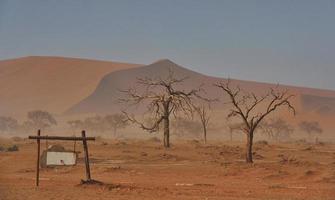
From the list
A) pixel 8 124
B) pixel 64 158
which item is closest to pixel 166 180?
pixel 64 158

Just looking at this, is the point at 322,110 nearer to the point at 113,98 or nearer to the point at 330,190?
the point at 113,98

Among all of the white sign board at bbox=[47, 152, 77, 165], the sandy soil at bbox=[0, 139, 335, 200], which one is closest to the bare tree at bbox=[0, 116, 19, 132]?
the sandy soil at bbox=[0, 139, 335, 200]

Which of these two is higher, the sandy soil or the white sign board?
the white sign board

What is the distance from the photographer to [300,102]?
191 metres

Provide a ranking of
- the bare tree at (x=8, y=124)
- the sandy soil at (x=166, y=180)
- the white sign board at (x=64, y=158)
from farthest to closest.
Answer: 1. the bare tree at (x=8, y=124)
2. the white sign board at (x=64, y=158)
3. the sandy soil at (x=166, y=180)

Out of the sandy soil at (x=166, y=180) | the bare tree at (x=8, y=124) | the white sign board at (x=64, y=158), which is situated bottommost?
the sandy soil at (x=166, y=180)

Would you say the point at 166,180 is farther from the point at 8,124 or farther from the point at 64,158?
the point at 8,124

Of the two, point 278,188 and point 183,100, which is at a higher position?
point 183,100

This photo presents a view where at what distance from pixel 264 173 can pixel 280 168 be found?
2722 millimetres

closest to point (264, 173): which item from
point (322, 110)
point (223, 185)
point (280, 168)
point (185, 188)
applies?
point (280, 168)

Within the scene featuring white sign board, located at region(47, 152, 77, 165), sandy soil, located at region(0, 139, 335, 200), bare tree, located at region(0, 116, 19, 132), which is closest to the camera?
sandy soil, located at region(0, 139, 335, 200)

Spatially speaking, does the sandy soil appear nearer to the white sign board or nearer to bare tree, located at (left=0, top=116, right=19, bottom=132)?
the white sign board

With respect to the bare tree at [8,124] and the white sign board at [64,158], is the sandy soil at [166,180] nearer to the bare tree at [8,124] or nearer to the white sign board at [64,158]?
the white sign board at [64,158]

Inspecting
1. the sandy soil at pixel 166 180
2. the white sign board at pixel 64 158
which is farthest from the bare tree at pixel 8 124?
the white sign board at pixel 64 158
